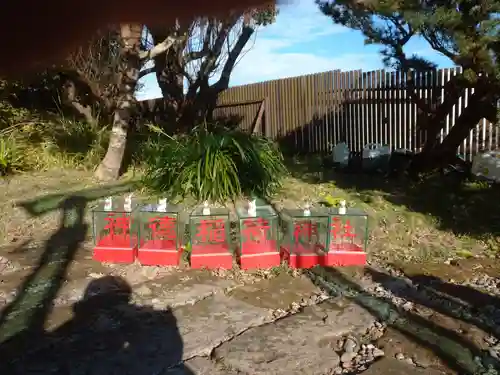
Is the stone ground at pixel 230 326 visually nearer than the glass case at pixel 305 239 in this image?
Yes

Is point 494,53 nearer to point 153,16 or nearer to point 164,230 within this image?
point 164,230

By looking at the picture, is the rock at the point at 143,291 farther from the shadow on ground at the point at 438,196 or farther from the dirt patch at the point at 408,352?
the shadow on ground at the point at 438,196

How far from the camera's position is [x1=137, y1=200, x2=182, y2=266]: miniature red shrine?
15.8 feet

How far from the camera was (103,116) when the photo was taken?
10070mm

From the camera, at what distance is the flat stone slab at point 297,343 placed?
3.07 metres

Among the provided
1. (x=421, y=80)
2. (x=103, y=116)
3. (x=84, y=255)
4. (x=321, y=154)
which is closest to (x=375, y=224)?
(x=84, y=255)

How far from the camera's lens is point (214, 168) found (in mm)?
6418

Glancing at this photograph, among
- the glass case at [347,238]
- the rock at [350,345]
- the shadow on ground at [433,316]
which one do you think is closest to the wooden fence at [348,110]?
the glass case at [347,238]

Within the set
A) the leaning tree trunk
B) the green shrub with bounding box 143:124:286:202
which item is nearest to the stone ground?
the green shrub with bounding box 143:124:286:202

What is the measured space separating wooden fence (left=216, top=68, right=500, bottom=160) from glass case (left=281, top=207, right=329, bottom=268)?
177 inches

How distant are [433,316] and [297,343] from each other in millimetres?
1128

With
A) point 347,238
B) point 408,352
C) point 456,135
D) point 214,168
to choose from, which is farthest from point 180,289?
point 456,135

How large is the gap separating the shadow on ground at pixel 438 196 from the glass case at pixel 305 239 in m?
1.92

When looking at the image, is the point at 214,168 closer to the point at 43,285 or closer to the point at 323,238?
the point at 323,238
